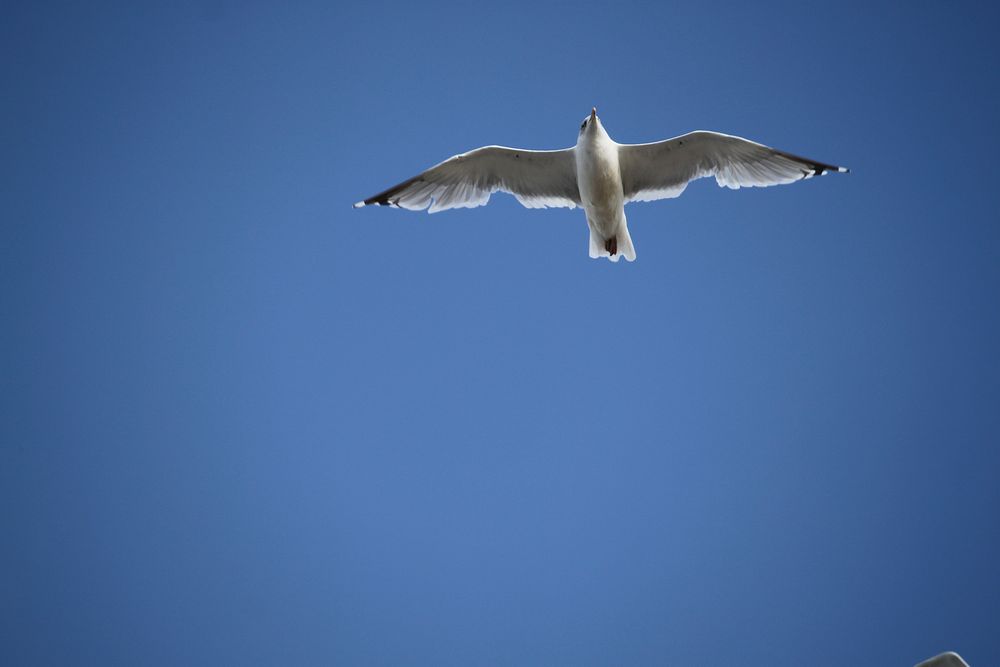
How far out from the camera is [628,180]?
10461mm

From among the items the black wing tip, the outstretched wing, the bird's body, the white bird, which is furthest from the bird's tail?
the white bird

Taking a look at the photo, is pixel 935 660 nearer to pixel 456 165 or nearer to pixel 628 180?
pixel 628 180

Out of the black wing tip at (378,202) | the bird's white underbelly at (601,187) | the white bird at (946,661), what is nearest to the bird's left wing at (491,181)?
the black wing tip at (378,202)

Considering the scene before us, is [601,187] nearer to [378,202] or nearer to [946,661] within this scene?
[378,202]

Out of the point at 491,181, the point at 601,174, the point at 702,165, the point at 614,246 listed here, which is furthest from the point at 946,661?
the point at 491,181

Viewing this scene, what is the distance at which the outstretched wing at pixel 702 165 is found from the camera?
390 inches

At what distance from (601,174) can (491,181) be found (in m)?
1.47

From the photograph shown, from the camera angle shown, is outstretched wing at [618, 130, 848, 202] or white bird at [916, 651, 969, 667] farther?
outstretched wing at [618, 130, 848, 202]

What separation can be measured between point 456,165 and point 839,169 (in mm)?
4004

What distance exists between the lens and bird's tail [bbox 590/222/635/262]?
1020 cm

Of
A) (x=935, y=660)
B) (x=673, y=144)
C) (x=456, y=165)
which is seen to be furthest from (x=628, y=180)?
(x=935, y=660)

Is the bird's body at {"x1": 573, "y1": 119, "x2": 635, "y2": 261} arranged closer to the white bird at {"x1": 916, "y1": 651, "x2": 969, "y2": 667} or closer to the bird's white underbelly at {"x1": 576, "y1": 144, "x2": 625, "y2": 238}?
the bird's white underbelly at {"x1": 576, "y1": 144, "x2": 625, "y2": 238}

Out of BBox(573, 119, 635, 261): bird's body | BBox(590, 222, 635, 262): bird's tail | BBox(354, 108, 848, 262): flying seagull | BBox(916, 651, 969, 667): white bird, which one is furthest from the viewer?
BBox(590, 222, 635, 262): bird's tail

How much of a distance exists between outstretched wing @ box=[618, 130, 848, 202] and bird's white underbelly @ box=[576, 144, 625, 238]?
31 cm
